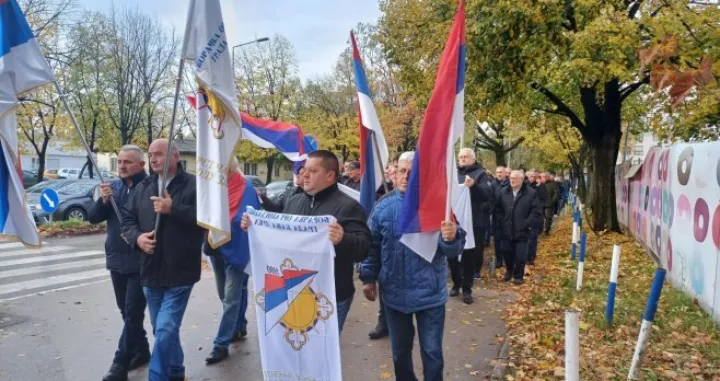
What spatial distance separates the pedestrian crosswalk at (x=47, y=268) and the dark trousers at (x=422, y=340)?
552 centimetres

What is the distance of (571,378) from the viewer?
3.80m

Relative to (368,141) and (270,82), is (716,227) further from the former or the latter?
(270,82)

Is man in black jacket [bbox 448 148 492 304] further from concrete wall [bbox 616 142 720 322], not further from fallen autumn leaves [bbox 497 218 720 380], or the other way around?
concrete wall [bbox 616 142 720 322]

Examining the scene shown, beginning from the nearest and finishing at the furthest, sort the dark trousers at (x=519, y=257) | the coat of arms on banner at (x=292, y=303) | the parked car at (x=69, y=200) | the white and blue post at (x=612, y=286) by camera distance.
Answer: the coat of arms on banner at (x=292, y=303), the white and blue post at (x=612, y=286), the dark trousers at (x=519, y=257), the parked car at (x=69, y=200)

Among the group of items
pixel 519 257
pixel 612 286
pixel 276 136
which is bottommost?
pixel 519 257

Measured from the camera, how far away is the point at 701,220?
712 centimetres

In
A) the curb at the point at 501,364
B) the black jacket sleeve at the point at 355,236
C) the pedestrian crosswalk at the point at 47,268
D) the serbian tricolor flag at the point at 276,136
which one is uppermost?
the serbian tricolor flag at the point at 276,136

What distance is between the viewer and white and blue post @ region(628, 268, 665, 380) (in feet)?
14.9

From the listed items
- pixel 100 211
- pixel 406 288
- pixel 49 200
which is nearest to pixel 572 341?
pixel 406 288

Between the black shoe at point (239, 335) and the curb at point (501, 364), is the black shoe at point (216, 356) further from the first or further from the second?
the curb at point (501, 364)

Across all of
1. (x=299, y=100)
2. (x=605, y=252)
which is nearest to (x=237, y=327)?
(x=605, y=252)

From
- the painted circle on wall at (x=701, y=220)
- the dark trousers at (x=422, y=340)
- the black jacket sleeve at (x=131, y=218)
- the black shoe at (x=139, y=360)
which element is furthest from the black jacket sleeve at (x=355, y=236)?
the painted circle on wall at (x=701, y=220)

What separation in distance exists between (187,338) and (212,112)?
3.05 meters

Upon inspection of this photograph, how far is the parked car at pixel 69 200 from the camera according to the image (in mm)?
16750
